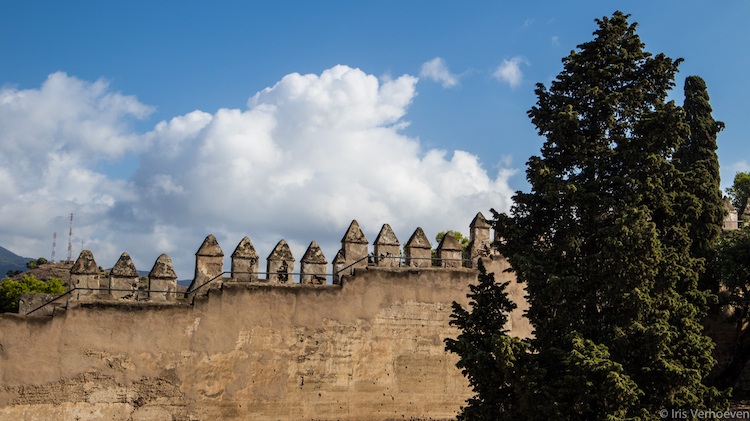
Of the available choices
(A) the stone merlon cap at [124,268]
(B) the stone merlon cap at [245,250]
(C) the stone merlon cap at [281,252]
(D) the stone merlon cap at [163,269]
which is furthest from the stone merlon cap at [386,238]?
(A) the stone merlon cap at [124,268]

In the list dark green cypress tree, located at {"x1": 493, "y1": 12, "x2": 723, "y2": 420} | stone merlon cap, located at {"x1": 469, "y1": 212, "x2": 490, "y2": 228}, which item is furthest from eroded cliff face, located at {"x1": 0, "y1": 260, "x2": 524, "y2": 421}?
dark green cypress tree, located at {"x1": 493, "y1": 12, "x2": 723, "y2": 420}

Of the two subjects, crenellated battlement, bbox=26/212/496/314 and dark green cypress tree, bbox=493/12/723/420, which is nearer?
dark green cypress tree, bbox=493/12/723/420

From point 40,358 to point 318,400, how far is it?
5.47m

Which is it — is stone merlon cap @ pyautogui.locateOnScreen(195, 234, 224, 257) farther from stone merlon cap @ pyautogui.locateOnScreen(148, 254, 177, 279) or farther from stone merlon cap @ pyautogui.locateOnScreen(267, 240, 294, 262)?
stone merlon cap @ pyautogui.locateOnScreen(267, 240, 294, 262)

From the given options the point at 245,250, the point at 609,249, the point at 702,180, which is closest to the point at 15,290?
the point at 245,250

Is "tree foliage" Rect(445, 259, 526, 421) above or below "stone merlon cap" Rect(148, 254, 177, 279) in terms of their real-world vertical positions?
below

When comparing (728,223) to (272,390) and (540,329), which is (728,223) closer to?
(540,329)

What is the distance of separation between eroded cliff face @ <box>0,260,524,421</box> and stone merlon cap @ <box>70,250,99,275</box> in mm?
899

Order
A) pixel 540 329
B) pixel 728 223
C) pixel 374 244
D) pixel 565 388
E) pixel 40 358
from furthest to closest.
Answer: pixel 728 223
pixel 374 244
pixel 40 358
pixel 540 329
pixel 565 388

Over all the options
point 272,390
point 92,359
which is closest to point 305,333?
point 272,390

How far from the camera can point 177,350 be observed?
10961 mm

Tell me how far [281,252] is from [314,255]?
747mm

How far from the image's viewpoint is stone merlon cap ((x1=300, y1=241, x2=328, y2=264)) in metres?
12.3

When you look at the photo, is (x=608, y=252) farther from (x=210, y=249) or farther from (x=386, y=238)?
(x=210, y=249)
